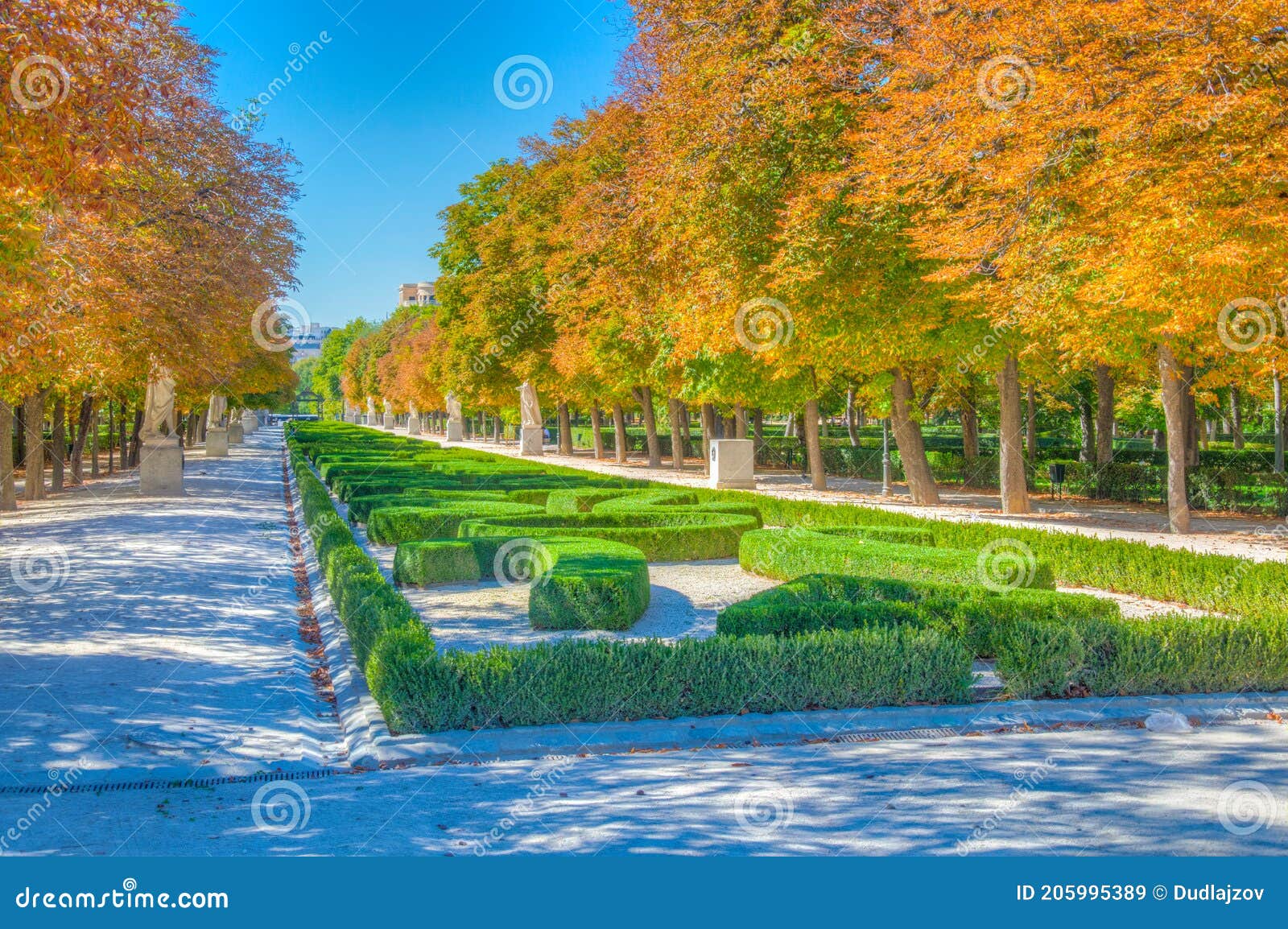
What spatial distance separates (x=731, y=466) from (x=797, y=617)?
18908 millimetres

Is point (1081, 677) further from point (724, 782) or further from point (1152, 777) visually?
point (724, 782)

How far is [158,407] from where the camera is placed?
82.6ft

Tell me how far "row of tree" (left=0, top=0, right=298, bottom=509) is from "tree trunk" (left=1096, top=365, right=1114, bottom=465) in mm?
20650

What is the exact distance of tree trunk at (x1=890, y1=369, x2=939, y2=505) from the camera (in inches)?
867

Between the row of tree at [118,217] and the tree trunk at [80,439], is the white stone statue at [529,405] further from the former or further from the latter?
the tree trunk at [80,439]

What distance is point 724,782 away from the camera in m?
5.66

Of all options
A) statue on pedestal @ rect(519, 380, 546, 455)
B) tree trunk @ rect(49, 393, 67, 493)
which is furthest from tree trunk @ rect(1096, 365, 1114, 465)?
tree trunk @ rect(49, 393, 67, 493)

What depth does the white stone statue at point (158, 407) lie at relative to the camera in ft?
81.6

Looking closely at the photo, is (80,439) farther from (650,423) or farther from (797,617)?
(797,617)

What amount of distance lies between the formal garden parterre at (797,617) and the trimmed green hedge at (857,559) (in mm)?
30

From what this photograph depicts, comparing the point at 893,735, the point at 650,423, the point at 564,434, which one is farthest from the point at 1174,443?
the point at 564,434

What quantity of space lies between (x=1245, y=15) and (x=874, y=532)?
7.40 meters

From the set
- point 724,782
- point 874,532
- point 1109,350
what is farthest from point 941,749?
point 1109,350

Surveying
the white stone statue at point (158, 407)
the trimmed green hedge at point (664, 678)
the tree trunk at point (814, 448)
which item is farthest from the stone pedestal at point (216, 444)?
the trimmed green hedge at point (664, 678)
